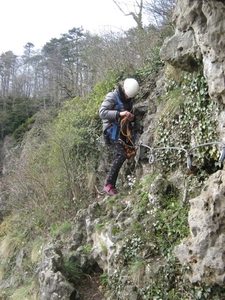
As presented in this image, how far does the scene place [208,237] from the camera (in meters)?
3.61

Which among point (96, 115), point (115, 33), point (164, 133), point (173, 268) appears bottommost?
point (173, 268)

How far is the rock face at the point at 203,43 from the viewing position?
3859 mm

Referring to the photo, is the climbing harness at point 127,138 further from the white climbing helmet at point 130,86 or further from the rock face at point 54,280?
the rock face at point 54,280

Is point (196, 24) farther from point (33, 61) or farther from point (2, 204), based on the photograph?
point (33, 61)

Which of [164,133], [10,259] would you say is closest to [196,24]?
[164,133]

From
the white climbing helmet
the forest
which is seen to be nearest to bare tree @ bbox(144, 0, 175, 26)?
the forest

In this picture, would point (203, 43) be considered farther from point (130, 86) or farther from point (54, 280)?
point (54, 280)

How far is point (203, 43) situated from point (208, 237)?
240cm

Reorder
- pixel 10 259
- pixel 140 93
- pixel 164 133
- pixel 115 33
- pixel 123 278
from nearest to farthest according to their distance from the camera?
pixel 123 278 → pixel 164 133 → pixel 140 93 → pixel 10 259 → pixel 115 33

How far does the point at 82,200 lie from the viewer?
26.9 feet

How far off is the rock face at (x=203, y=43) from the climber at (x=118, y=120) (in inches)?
46.8

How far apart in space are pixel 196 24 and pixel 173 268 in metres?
3.06

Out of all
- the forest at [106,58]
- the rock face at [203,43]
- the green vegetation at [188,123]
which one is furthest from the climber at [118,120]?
the forest at [106,58]

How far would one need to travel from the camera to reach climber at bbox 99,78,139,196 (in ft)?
20.8
